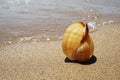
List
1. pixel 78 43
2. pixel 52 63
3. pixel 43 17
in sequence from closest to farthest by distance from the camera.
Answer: pixel 78 43 < pixel 52 63 < pixel 43 17

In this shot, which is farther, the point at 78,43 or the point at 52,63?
the point at 52,63

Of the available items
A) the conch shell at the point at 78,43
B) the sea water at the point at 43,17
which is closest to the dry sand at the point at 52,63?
the conch shell at the point at 78,43

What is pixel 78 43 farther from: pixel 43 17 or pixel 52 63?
pixel 43 17

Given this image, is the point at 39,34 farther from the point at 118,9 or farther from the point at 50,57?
the point at 118,9

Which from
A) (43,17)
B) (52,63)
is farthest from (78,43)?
(43,17)

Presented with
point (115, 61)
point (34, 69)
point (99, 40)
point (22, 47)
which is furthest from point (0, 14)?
point (115, 61)

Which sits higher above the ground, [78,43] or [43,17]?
[78,43]

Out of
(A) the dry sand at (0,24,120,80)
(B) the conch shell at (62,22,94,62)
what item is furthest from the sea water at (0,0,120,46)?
(B) the conch shell at (62,22,94,62)
